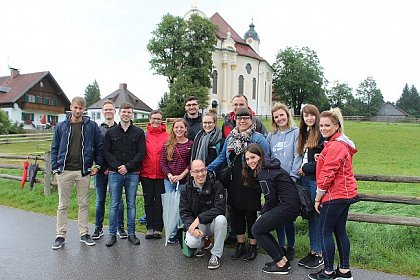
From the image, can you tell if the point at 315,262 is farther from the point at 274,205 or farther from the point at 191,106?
the point at 191,106

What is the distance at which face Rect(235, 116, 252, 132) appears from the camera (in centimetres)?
496

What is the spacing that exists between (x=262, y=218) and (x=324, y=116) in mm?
1417

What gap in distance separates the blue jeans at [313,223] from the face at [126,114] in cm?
271

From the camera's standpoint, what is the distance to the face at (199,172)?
192 inches

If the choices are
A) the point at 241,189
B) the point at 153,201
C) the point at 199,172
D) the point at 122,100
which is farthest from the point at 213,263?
the point at 122,100

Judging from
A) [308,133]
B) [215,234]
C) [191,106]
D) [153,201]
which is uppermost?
[191,106]

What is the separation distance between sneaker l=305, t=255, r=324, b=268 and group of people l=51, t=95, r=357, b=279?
0.01m

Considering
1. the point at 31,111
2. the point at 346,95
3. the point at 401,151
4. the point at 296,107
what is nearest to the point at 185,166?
the point at 401,151

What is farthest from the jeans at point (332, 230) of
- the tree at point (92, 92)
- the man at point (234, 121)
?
the tree at point (92, 92)

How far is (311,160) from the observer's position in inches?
179

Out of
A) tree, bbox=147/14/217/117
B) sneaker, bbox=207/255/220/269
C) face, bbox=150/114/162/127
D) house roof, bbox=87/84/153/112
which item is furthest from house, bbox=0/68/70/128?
sneaker, bbox=207/255/220/269

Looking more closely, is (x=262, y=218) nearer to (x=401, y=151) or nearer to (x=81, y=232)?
(x=81, y=232)

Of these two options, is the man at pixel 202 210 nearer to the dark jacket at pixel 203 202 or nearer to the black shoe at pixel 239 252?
the dark jacket at pixel 203 202

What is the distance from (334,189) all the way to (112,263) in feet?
9.39
